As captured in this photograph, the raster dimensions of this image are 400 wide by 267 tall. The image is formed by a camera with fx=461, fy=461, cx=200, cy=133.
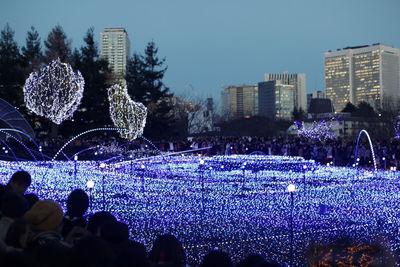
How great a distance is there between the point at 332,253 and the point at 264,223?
300 cm

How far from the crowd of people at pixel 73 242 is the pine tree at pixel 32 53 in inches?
1579

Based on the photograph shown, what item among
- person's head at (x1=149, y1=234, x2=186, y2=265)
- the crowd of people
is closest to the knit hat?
the crowd of people

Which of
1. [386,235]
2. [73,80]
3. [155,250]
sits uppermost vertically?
[73,80]

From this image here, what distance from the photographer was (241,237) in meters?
8.63

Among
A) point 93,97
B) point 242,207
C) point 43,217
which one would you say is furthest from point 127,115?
point 43,217

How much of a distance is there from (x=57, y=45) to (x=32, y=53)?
446 cm

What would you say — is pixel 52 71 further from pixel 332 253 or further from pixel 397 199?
pixel 332 253

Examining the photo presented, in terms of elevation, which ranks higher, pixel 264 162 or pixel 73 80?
pixel 73 80

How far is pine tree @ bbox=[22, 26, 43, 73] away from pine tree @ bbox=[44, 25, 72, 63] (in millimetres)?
1157

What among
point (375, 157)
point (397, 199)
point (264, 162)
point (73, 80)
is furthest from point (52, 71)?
point (397, 199)

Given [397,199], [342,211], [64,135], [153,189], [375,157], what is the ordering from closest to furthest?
[342,211] → [397,199] → [153,189] → [375,157] → [64,135]

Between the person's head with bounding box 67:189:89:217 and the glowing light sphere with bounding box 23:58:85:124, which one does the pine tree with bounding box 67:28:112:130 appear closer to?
the glowing light sphere with bounding box 23:58:85:124

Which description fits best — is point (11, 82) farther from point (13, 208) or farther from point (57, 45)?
point (13, 208)

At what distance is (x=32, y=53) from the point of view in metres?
47.6
